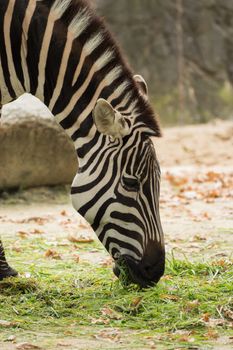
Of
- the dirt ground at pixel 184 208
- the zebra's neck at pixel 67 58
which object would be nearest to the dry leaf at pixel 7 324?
the dirt ground at pixel 184 208

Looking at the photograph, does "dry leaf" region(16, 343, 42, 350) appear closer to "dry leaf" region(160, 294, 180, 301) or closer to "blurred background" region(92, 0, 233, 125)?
"dry leaf" region(160, 294, 180, 301)

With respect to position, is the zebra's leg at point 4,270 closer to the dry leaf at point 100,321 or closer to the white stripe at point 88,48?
the dry leaf at point 100,321

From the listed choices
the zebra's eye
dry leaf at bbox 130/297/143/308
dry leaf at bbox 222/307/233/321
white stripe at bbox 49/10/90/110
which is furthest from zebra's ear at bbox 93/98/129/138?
dry leaf at bbox 222/307/233/321

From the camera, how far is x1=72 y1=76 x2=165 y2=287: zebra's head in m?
5.11

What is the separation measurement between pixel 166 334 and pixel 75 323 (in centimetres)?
61

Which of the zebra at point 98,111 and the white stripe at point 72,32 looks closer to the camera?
the zebra at point 98,111

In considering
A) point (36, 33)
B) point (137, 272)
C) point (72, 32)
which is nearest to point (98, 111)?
point (72, 32)

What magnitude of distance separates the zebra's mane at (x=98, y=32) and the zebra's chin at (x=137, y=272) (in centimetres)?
85

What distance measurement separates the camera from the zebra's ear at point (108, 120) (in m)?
5.03

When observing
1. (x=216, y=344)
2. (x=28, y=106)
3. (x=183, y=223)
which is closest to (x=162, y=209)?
(x=183, y=223)

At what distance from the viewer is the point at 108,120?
5.10 metres

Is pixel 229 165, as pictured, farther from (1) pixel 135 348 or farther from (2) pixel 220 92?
(1) pixel 135 348

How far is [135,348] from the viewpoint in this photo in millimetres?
4395

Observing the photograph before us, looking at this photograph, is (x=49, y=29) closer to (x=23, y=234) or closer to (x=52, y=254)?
(x=52, y=254)
